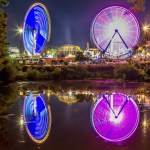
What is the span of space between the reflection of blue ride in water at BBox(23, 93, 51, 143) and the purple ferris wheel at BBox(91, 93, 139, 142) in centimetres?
156

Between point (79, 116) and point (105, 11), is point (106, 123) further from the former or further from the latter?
point (105, 11)

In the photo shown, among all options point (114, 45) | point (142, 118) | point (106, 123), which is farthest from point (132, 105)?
point (114, 45)

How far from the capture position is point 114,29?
2046 inches

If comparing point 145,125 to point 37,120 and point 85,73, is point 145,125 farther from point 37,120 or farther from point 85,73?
point 85,73

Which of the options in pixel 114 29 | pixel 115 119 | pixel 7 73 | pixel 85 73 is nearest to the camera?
pixel 115 119

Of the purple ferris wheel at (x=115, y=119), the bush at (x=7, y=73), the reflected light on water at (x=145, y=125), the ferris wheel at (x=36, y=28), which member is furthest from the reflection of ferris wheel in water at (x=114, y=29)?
the reflected light on water at (x=145, y=125)

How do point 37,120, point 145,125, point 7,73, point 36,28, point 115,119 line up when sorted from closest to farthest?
point 145,125
point 37,120
point 115,119
point 7,73
point 36,28

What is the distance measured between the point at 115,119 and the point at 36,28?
42770 mm

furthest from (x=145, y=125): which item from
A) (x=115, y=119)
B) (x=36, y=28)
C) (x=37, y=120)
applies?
(x=36, y=28)

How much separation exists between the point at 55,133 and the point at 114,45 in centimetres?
4885

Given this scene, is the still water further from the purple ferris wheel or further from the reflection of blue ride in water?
the purple ferris wheel

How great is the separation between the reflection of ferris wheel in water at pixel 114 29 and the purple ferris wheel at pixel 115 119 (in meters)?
35.0

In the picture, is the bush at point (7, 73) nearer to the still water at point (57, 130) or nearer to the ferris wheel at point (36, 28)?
the still water at point (57, 130)

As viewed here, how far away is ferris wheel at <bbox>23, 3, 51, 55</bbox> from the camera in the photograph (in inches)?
1944
